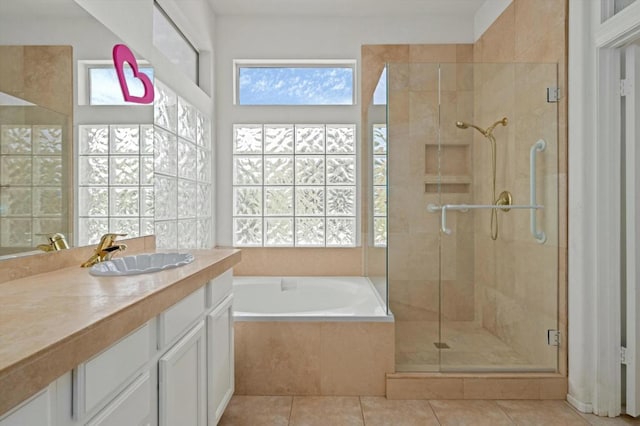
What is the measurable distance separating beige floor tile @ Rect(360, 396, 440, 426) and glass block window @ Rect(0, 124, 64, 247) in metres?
1.74

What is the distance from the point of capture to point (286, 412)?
2.20 m

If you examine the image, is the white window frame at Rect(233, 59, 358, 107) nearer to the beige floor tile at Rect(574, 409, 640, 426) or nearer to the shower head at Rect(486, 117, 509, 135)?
the shower head at Rect(486, 117, 509, 135)

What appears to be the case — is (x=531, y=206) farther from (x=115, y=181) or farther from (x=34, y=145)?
(x=34, y=145)

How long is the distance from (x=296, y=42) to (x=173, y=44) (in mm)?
1122

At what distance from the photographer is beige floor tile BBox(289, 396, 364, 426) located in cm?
210

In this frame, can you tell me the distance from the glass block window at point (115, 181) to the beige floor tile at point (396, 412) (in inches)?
62.5

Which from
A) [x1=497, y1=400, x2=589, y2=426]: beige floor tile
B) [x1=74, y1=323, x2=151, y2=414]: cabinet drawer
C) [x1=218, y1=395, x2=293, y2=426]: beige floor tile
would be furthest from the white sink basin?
[x1=497, y1=400, x2=589, y2=426]: beige floor tile

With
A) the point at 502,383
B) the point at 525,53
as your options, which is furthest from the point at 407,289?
the point at 525,53

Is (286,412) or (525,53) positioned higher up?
(525,53)

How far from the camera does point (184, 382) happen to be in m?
1.44

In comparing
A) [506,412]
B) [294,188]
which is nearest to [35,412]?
[506,412]

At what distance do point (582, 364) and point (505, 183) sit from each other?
3.75ft

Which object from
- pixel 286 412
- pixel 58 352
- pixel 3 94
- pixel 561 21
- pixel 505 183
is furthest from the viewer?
pixel 505 183

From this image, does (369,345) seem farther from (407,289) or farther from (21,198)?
(21,198)
